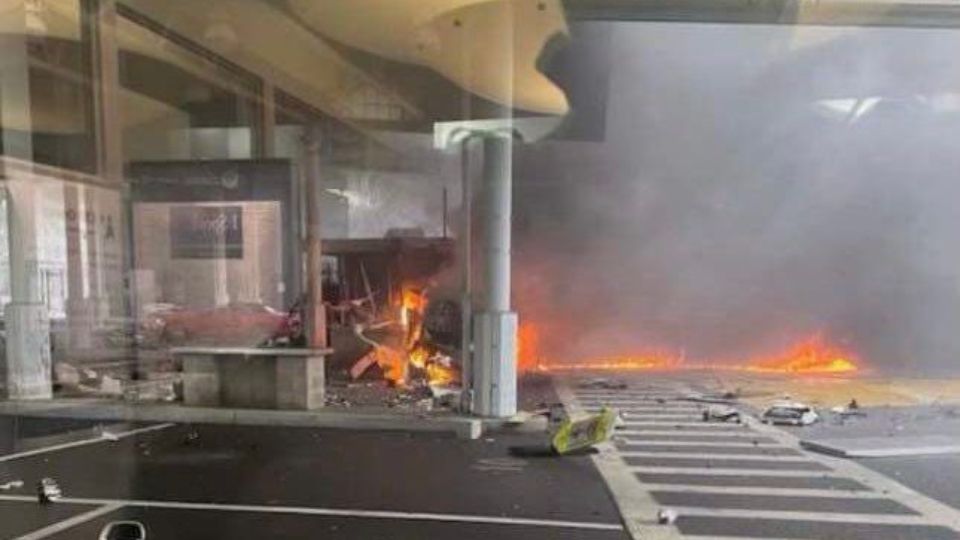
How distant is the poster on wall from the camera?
34.4 ft

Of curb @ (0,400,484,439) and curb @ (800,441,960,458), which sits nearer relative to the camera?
curb @ (800,441,960,458)

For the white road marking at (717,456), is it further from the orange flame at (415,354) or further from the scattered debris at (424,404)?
the orange flame at (415,354)

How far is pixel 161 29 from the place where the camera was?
8664 millimetres

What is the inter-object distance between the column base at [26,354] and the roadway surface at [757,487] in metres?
7.05

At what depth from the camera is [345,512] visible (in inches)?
204

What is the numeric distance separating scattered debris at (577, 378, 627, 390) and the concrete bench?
13.6 feet

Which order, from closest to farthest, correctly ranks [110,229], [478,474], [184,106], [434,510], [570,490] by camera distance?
[434,510] < [570,490] < [478,474] < [110,229] < [184,106]

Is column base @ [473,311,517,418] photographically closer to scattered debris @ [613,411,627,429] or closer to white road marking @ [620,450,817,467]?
scattered debris @ [613,411,627,429]

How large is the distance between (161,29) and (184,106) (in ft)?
9.56

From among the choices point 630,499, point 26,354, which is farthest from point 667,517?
point 26,354

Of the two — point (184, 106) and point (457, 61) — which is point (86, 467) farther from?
point (184, 106)

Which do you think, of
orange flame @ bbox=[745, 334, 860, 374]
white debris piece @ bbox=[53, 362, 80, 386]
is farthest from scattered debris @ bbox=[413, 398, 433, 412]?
orange flame @ bbox=[745, 334, 860, 374]

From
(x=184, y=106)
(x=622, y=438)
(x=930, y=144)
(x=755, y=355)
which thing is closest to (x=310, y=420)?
(x=622, y=438)

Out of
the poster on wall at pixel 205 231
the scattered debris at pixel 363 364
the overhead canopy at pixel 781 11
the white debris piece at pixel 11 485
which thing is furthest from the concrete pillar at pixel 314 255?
the overhead canopy at pixel 781 11
